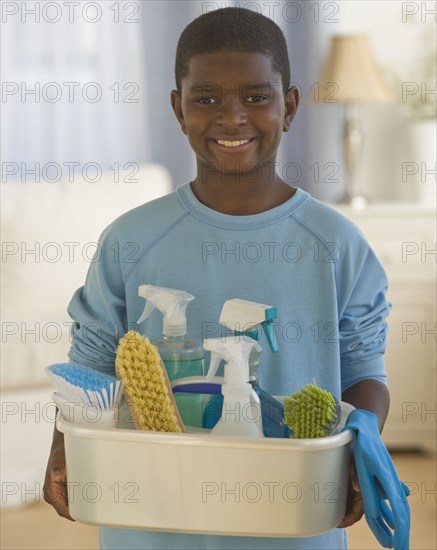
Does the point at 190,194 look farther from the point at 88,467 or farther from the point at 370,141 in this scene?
the point at 370,141

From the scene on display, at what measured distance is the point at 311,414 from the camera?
81cm

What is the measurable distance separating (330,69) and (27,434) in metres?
1.47

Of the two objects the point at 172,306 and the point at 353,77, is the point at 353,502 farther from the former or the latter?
the point at 353,77

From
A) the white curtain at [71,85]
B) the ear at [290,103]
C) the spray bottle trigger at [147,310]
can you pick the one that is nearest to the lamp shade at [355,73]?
the white curtain at [71,85]

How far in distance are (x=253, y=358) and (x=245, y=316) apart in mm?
39

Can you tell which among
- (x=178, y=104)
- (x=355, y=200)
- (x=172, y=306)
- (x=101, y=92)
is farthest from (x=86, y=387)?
(x=101, y=92)

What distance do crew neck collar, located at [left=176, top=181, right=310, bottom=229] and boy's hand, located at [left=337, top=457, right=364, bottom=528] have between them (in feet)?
0.85

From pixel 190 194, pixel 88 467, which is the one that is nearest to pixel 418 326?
pixel 190 194

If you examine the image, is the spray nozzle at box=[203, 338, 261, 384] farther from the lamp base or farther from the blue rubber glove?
the lamp base

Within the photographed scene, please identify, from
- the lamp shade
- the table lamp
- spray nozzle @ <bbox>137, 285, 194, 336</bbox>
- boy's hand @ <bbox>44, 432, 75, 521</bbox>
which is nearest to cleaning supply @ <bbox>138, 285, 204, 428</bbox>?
spray nozzle @ <bbox>137, 285, 194, 336</bbox>

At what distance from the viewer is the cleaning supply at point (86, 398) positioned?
0.83 m

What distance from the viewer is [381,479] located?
791 mm

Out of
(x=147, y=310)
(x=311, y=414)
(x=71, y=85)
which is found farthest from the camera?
(x=71, y=85)

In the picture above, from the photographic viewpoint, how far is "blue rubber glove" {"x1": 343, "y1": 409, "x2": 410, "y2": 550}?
2.60 feet
